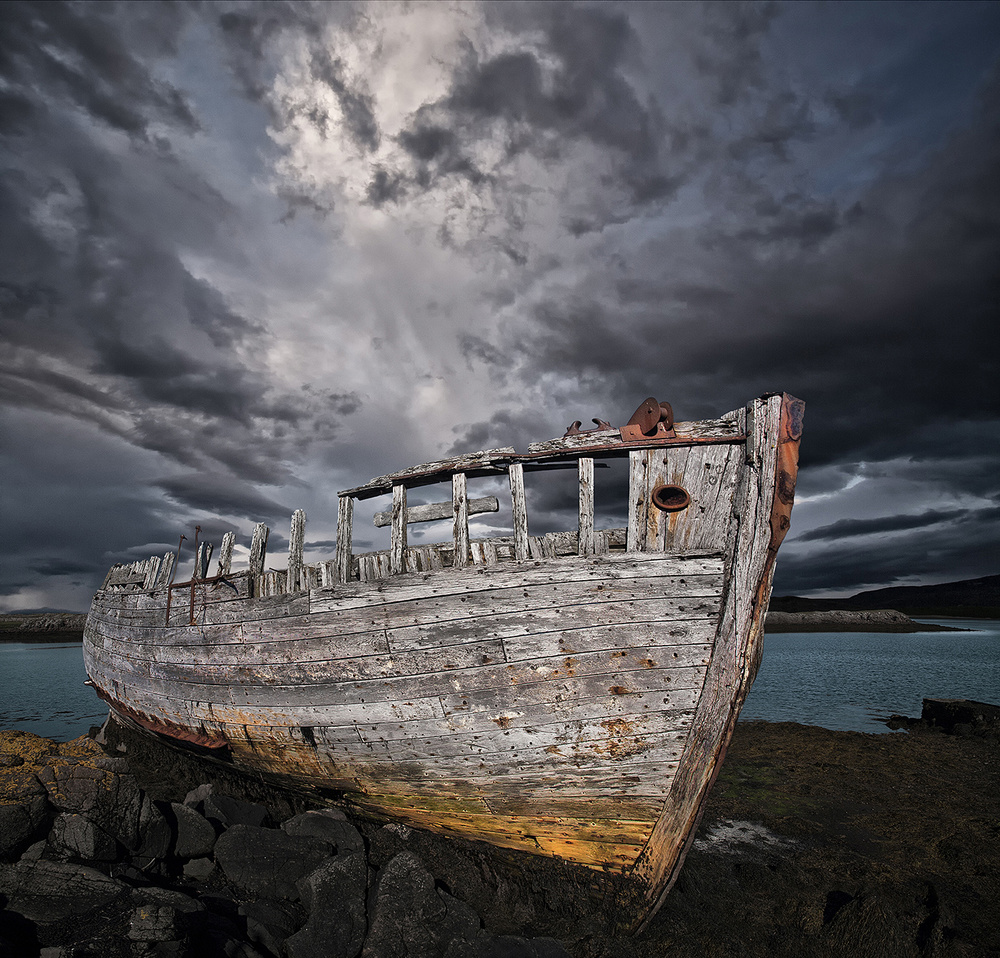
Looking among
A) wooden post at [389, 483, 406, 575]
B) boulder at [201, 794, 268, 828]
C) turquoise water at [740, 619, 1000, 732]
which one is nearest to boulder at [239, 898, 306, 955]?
boulder at [201, 794, 268, 828]

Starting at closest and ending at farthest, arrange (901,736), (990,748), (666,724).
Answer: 1. (666,724)
2. (990,748)
3. (901,736)

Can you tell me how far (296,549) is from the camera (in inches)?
241

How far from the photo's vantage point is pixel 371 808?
5531 mm

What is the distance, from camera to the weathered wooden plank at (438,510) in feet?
16.2

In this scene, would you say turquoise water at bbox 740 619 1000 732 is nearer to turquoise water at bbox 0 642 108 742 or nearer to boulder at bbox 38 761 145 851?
boulder at bbox 38 761 145 851

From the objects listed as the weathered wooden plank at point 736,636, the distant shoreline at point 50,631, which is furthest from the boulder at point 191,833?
the distant shoreline at point 50,631

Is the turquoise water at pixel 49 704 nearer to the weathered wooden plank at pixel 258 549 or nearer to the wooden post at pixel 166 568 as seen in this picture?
the wooden post at pixel 166 568

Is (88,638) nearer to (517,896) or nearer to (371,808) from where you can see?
(371,808)

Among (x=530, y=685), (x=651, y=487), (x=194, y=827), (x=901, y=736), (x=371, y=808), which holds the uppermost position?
(x=651, y=487)

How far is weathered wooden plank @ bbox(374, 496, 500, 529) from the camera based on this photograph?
495 cm

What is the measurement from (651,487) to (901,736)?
1353 centimetres

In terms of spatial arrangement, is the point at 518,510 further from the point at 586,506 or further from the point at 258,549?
the point at 258,549

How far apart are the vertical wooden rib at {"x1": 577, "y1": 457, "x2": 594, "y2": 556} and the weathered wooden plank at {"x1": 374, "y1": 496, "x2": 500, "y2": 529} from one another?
0.88 meters

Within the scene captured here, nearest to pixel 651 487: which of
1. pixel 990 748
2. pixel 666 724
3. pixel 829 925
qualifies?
pixel 666 724
